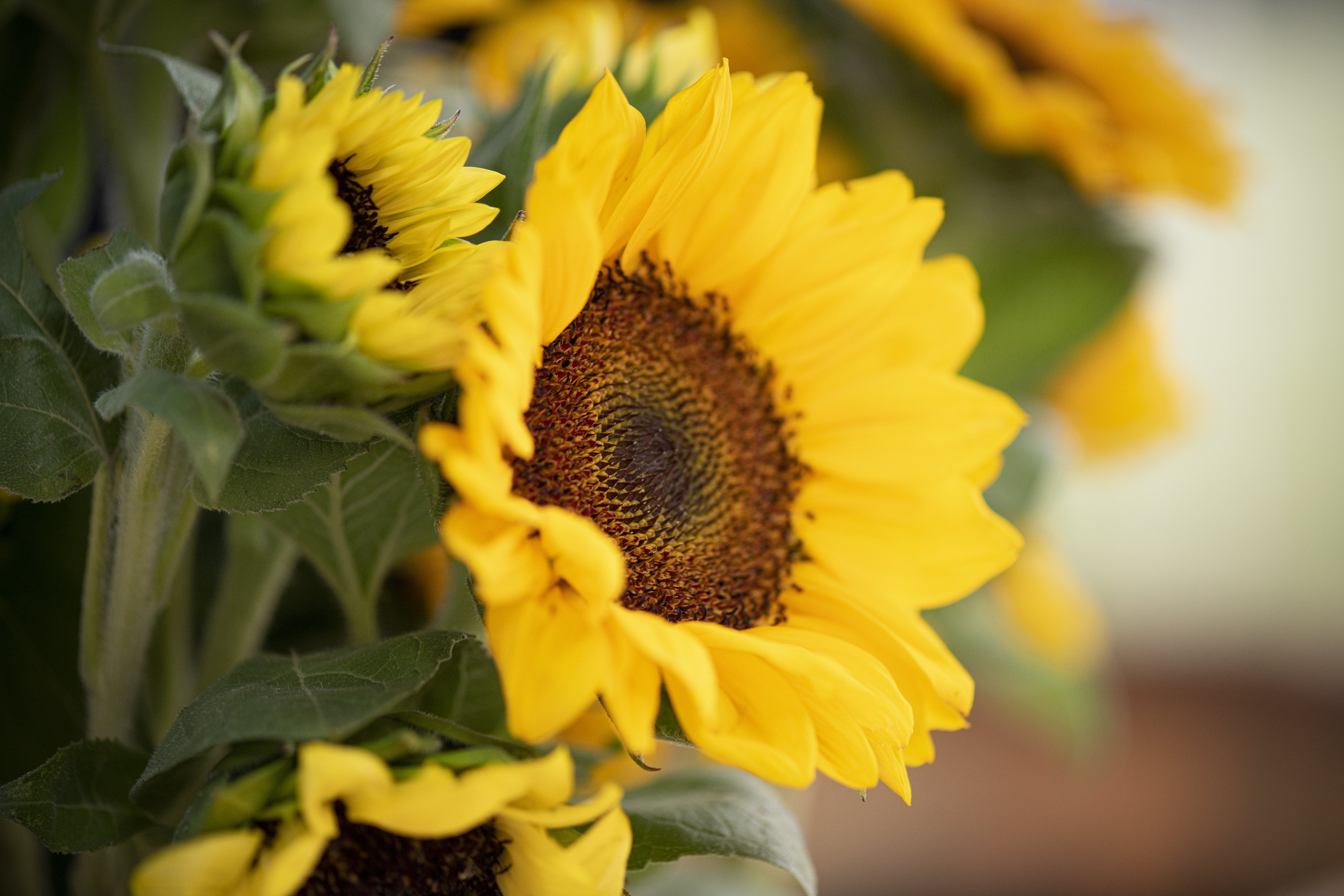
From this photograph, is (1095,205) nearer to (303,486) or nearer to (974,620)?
(974,620)

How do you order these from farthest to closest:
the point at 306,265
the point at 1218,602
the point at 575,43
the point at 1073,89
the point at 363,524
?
the point at 1218,602, the point at 1073,89, the point at 575,43, the point at 363,524, the point at 306,265

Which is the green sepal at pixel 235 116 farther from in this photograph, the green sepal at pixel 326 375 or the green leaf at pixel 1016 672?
the green leaf at pixel 1016 672

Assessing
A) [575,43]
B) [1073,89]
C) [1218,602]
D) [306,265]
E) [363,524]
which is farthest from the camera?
[1218,602]

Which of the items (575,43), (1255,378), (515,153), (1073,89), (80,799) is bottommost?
(80,799)

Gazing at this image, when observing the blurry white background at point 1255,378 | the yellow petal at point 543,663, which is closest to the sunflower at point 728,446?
the yellow petal at point 543,663

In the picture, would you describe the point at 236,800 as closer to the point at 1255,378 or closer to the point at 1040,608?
the point at 1040,608

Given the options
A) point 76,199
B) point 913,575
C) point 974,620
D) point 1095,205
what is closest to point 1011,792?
point 974,620

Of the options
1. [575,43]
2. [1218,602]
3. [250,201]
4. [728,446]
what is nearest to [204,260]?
[250,201]
